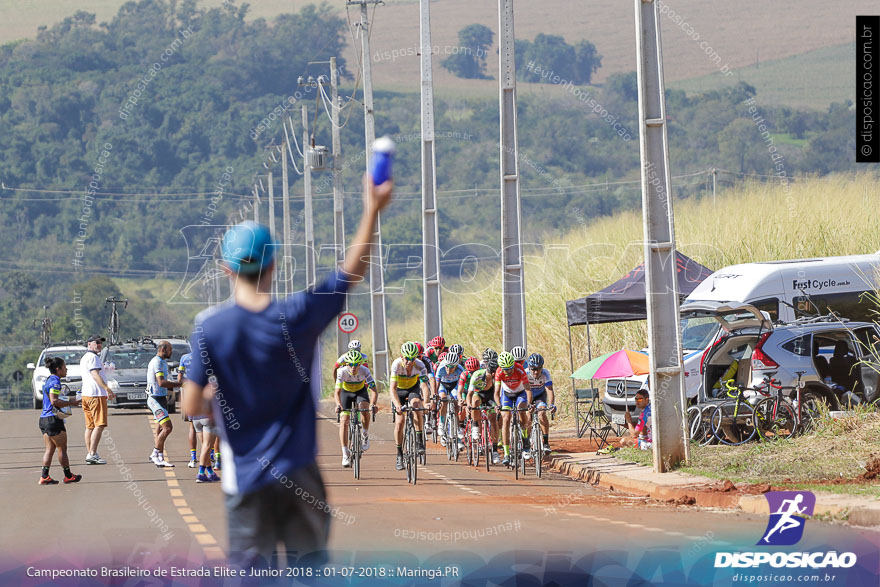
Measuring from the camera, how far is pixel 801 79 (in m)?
118

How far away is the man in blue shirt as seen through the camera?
500cm

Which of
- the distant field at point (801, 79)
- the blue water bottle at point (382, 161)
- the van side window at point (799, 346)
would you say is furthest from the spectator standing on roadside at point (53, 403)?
Result: the distant field at point (801, 79)

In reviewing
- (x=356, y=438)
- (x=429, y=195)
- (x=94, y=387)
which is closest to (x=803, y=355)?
(x=356, y=438)

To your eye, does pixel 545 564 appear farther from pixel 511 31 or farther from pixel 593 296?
pixel 511 31

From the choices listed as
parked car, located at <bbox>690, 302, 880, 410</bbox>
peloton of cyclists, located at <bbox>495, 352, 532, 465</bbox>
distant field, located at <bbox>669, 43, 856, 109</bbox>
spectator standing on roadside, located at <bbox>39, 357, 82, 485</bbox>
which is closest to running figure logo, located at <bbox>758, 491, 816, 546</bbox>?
peloton of cyclists, located at <bbox>495, 352, 532, 465</bbox>

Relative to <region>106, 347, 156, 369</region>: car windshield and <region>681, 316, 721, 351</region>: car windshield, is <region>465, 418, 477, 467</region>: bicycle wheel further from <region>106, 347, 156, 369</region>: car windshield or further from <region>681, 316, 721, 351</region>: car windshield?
<region>106, 347, 156, 369</region>: car windshield

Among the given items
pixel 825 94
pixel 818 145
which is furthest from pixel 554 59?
pixel 818 145

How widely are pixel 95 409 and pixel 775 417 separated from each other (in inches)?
411

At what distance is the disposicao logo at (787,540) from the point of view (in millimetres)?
→ 10446

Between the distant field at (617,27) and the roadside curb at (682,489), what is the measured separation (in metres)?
94.4

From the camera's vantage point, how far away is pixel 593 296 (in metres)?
24.3

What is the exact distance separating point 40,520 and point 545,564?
21.6 feet

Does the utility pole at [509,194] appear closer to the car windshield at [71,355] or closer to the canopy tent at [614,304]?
the canopy tent at [614,304]

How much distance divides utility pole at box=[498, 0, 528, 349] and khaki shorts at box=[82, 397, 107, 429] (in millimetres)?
7898
